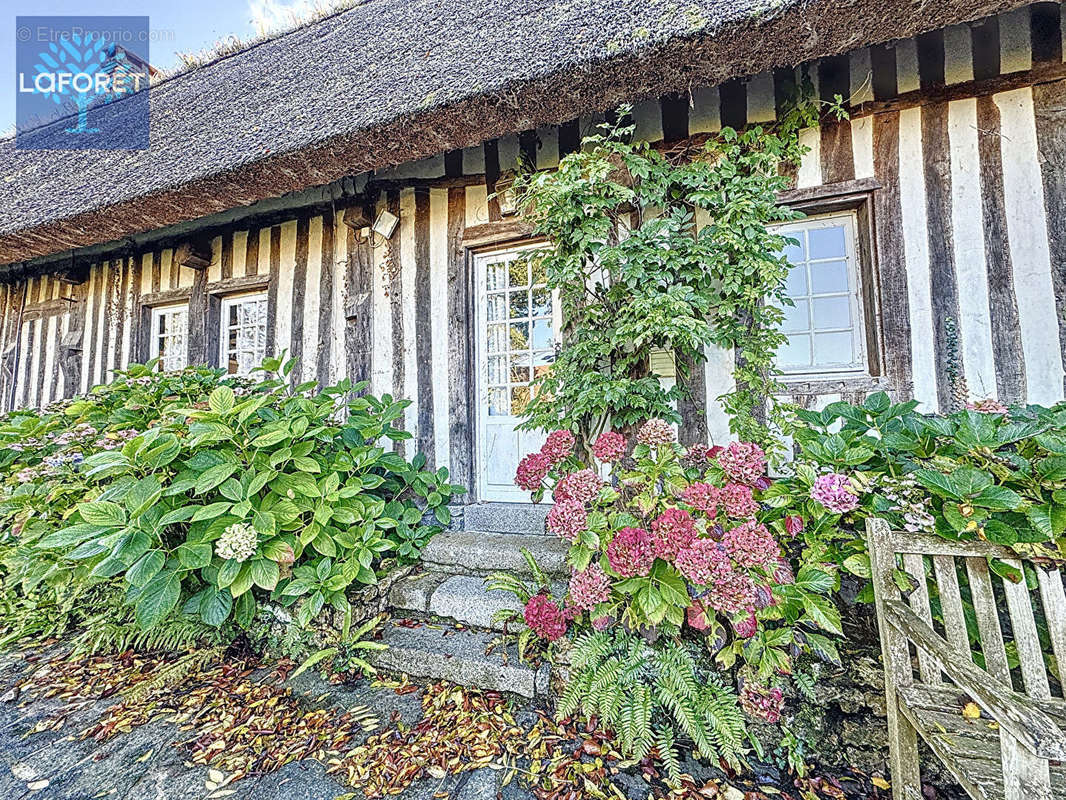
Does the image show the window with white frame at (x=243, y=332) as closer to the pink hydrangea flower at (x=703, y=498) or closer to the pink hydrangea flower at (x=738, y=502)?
the pink hydrangea flower at (x=703, y=498)

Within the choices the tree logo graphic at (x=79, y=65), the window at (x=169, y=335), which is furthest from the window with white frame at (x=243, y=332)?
the tree logo graphic at (x=79, y=65)

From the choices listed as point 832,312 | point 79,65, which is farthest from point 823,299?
point 79,65

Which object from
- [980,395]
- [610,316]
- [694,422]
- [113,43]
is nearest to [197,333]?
[610,316]

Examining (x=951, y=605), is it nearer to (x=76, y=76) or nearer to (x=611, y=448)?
(x=611, y=448)

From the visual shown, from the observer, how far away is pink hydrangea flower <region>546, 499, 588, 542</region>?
5.53 feet

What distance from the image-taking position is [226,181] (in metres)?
2.97

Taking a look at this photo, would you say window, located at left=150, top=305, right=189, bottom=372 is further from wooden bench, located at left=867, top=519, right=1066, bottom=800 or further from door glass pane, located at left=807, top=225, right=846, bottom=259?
wooden bench, located at left=867, top=519, right=1066, bottom=800

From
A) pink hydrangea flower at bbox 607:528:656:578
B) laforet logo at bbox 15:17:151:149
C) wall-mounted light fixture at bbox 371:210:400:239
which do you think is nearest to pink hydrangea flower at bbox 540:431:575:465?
pink hydrangea flower at bbox 607:528:656:578

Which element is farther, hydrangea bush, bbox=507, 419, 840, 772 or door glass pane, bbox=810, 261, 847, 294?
door glass pane, bbox=810, 261, 847, 294

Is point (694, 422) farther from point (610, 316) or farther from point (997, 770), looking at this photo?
point (997, 770)

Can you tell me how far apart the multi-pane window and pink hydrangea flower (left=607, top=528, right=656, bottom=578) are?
1.70m

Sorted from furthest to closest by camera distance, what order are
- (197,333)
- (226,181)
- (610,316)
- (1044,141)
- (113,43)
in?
(113,43)
(197,333)
(226,181)
(610,316)
(1044,141)

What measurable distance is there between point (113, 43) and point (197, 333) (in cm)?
458

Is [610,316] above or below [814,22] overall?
below
